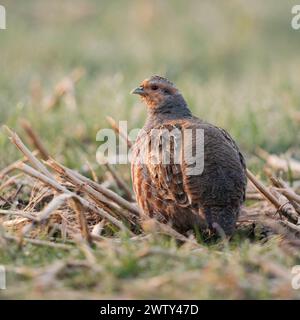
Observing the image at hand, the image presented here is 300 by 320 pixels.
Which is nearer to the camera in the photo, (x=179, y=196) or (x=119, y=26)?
(x=179, y=196)

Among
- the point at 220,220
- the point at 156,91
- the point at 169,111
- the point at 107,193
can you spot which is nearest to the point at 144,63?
the point at 156,91

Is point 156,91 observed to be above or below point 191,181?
above

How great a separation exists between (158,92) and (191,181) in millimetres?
1159

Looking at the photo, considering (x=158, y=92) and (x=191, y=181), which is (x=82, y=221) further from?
(x=158, y=92)

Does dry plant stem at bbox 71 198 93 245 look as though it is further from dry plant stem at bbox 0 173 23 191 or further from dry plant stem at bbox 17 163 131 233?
dry plant stem at bbox 0 173 23 191

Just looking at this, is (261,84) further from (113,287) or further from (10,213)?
(113,287)

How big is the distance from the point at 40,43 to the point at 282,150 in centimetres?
594

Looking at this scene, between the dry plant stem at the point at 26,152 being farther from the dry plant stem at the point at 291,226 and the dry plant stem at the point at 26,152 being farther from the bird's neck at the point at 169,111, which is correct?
the dry plant stem at the point at 291,226

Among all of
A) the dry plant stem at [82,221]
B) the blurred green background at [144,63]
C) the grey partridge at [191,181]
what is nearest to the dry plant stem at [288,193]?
the grey partridge at [191,181]

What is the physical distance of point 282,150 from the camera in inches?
308

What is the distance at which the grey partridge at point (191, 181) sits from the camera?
486 centimetres

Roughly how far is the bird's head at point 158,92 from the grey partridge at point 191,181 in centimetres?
48

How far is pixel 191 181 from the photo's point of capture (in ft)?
16.0

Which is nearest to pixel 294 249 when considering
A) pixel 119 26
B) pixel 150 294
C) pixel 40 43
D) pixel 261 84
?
pixel 150 294
